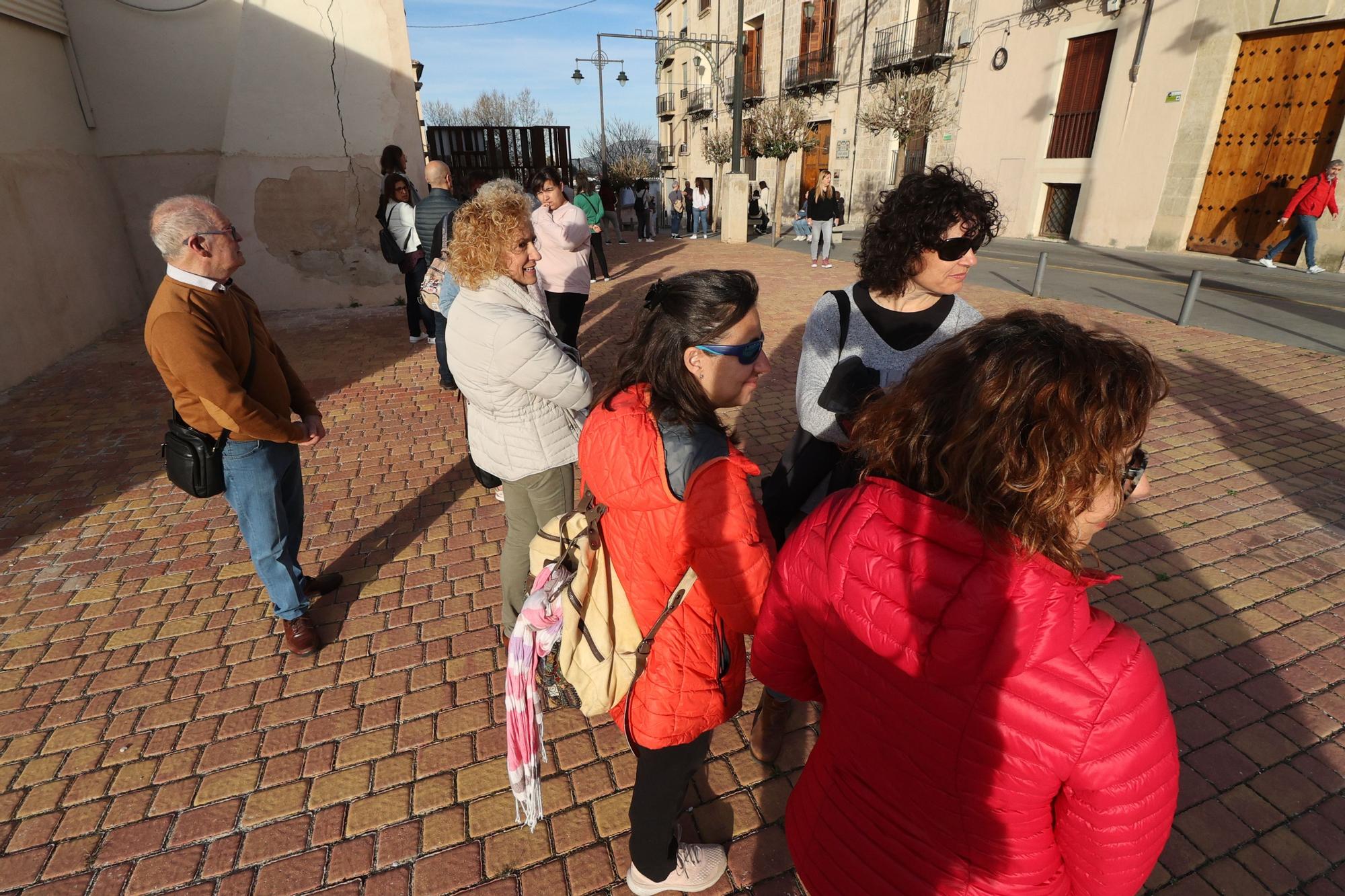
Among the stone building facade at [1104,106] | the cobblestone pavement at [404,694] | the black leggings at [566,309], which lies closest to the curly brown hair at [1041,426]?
the cobblestone pavement at [404,694]

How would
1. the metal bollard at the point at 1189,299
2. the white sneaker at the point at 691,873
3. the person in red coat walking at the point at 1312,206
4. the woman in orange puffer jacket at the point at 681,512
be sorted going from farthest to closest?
the person in red coat walking at the point at 1312,206 < the metal bollard at the point at 1189,299 < the white sneaker at the point at 691,873 < the woman in orange puffer jacket at the point at 681,512

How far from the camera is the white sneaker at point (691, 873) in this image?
2016 millimetres

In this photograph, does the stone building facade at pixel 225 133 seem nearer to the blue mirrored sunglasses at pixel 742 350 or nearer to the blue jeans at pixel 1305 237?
the blue mirrored sunglasses at pixel 742 350

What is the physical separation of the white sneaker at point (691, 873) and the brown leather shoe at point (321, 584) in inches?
93.3

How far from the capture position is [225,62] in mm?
9828

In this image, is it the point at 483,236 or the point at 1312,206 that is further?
the point at 1312,206

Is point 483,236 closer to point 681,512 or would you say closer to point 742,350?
point 742,350

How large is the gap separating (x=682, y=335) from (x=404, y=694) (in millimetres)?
2268

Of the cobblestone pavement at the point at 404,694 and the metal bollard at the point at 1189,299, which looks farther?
the metal bollard at the point at 1189,299

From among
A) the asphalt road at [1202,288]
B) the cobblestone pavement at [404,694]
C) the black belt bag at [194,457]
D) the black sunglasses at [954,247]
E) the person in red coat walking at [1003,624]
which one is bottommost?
the cobblestone pavement at [404,694]

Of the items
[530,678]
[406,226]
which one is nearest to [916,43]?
[406,226]

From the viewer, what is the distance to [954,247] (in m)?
2.28

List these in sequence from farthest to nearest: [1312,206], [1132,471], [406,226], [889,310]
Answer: [1312,206], [406,226], [889,310], [1132,471]

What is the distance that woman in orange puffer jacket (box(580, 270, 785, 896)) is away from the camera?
142 cm
